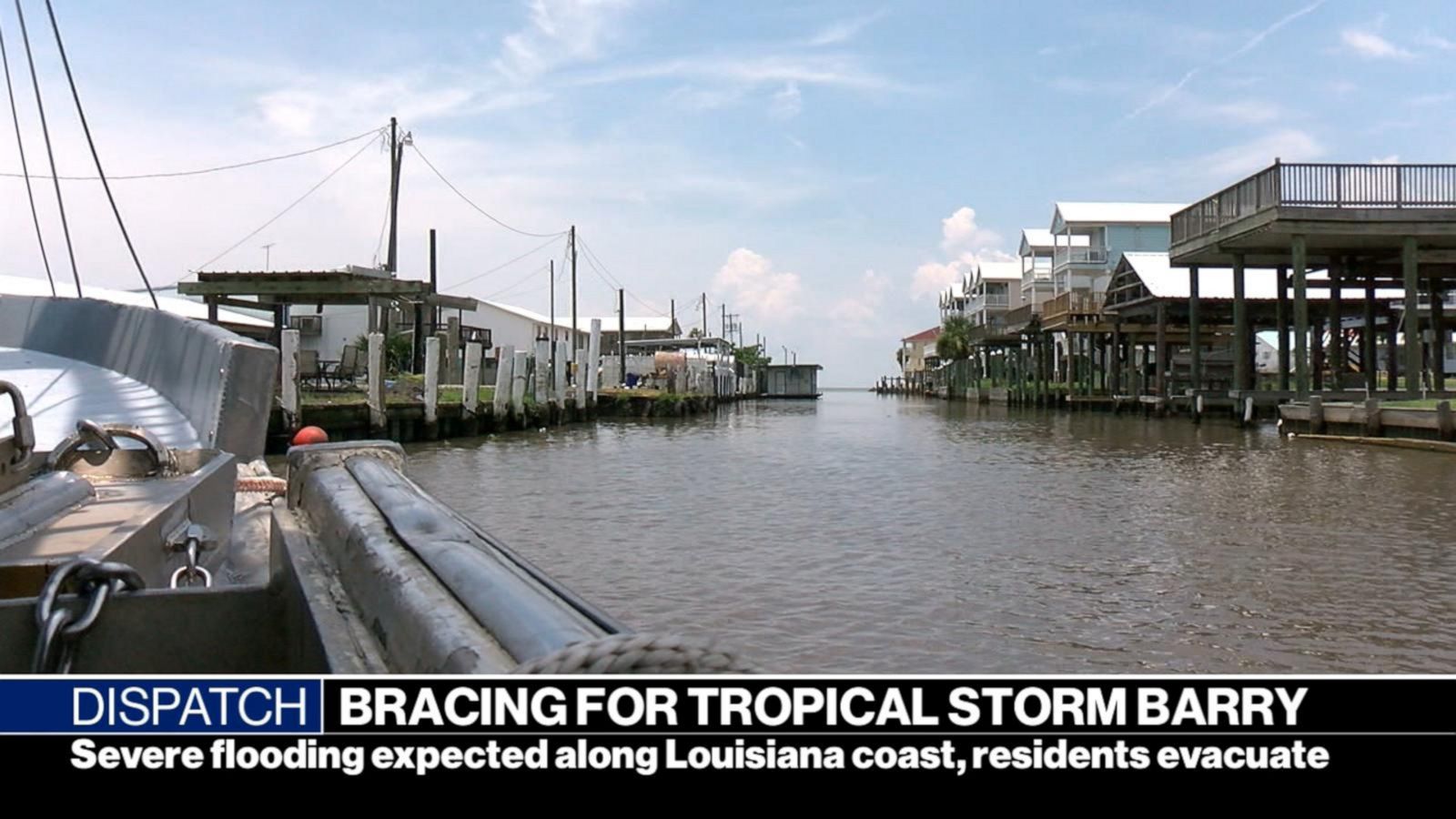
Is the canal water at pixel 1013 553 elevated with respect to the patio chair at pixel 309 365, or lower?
lower

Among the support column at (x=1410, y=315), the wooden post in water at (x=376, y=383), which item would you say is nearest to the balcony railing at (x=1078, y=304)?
the support column at (x=1410, y=315)

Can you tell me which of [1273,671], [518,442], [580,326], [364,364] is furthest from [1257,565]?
[580,326]

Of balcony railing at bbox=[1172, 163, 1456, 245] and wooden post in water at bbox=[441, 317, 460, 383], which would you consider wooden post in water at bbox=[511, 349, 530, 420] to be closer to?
wooden post in water at bbox=[441, 317, 460, 383]

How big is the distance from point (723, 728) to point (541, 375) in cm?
3258

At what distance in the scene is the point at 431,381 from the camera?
24.8 m

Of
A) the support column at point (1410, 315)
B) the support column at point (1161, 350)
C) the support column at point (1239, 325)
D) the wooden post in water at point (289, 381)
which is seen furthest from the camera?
the support column at point (1161, 350)

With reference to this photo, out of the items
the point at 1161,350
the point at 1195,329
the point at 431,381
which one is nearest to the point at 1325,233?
the point at 1195,329

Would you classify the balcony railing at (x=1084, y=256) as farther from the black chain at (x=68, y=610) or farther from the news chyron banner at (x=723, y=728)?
the news chyron banner at (x=723, y=728)

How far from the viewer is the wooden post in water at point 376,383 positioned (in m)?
22.7

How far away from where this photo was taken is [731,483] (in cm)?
1659

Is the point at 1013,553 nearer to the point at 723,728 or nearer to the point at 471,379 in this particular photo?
the point at 723,728

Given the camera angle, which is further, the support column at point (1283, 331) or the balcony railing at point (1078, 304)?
the balcony railing at point (1078, 304)

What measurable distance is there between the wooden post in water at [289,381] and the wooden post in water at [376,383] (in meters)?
1.80

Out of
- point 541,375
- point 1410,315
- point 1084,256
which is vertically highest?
point 1084,256
